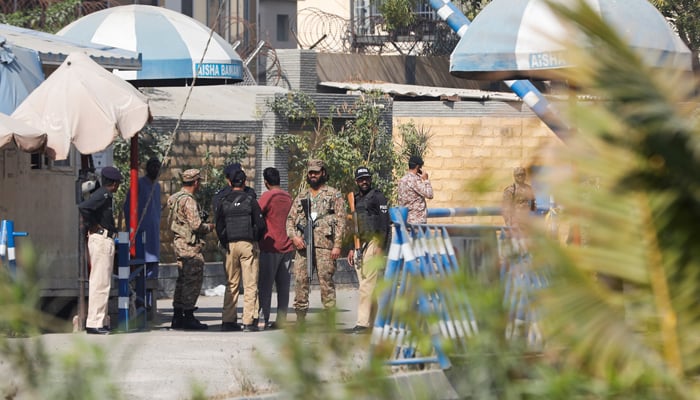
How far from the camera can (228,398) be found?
7.04m

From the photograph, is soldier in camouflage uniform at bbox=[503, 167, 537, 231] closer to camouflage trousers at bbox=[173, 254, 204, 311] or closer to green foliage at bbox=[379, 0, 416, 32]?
camouflage trousers at bbox=[173, 254, 204, 311]

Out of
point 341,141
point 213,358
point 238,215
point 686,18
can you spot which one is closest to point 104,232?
point 238,215

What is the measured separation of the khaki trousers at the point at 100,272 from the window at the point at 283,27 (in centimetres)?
3301

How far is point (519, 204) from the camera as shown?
1.73 meters

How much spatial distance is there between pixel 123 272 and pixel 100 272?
0.95 feet

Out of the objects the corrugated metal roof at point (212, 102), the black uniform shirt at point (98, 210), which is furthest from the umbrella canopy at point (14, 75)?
the corrugated metal roof at point (212, 102)

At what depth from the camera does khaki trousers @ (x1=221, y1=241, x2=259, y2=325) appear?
11.6 m

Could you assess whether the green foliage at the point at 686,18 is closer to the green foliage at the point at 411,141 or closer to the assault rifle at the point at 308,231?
the green foliage at the point at 411,141

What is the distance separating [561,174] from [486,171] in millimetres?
244

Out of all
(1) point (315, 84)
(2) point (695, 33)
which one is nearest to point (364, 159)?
(1) point (315, 84)

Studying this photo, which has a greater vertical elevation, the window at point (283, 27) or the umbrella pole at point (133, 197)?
the window at point (283, 27)

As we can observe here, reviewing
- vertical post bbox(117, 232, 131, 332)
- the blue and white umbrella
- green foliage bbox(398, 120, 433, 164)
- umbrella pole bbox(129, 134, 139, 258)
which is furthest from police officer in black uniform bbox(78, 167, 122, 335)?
green foliage bbox(398, 120, 433, 164)

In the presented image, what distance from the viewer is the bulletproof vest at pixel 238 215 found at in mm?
11445

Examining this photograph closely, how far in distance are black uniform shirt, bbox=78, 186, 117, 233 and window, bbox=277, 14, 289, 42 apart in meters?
32.9
